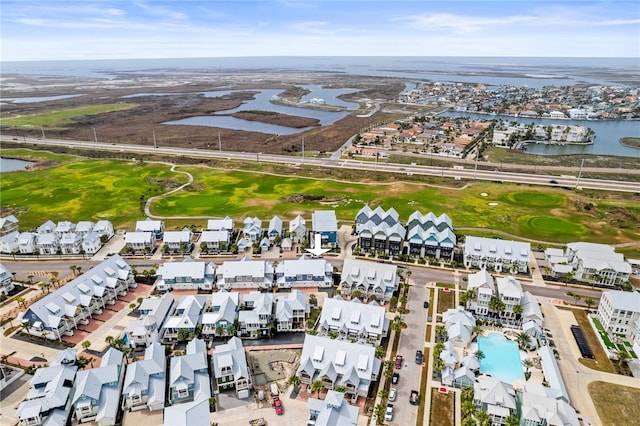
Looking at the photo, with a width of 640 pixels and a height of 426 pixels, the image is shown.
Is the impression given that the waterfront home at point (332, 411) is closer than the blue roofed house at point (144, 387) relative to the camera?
Yes

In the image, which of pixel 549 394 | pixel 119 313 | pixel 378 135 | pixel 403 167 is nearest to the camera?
pixel 549 394

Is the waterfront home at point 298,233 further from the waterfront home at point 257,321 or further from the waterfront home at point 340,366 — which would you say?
the waterfront home at point 340,366

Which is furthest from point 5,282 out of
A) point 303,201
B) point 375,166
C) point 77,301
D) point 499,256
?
point 375,166

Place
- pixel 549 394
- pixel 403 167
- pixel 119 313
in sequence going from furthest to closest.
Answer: pixel 403 167, pixel 119 313, pixel 549 394

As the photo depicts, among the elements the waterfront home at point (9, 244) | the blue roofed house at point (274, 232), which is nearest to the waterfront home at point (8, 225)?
the waterfront home at point (9, 244)

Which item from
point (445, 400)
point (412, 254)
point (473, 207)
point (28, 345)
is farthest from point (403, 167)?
point (28, 345)

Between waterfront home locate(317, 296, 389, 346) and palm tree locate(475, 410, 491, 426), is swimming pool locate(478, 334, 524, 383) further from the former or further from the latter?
waterfront home locate(317, 296, 389, 346)

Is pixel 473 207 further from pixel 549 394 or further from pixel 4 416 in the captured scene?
pixel 4 416
